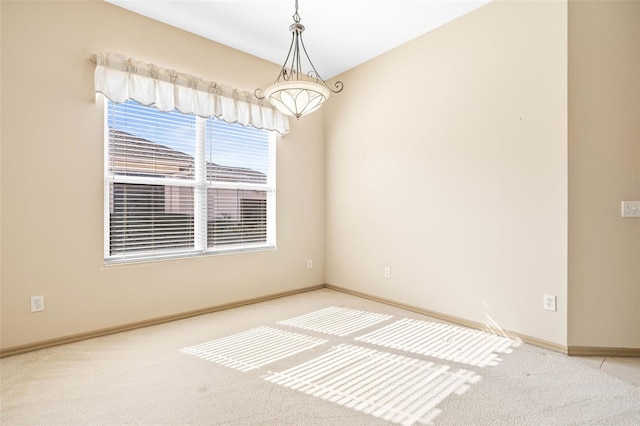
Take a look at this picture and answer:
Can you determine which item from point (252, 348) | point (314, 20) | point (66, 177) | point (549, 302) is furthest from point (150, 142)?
point (549, 302)

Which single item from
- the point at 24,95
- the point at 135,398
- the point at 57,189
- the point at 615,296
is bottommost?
the point at 135,398

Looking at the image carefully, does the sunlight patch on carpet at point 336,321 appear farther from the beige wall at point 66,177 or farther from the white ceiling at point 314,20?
the white ceiling at point 314,20

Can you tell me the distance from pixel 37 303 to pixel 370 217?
321 centimetres

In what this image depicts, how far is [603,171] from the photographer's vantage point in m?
2.43

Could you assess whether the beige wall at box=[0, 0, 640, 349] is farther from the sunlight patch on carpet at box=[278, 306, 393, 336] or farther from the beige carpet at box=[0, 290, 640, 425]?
the sunlight patch on carpet at box=[278, 306, 393, 336]

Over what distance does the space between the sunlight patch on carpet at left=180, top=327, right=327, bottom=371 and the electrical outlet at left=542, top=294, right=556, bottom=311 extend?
5.80 ft

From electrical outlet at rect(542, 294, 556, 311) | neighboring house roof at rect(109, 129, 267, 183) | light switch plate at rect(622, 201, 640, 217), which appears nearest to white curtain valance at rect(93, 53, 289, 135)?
neighboring house roof at rect(109, 129, 267, 183)

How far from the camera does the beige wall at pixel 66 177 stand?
246 centimetres

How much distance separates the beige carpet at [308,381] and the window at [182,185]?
0.91 meters

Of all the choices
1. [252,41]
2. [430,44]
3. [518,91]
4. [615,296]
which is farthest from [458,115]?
[252,41]

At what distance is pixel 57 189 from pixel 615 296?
4334mm

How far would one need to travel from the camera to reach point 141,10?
3.00 metres

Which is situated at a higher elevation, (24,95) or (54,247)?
(24,95)

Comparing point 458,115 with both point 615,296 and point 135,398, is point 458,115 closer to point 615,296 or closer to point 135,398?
point 615,296
